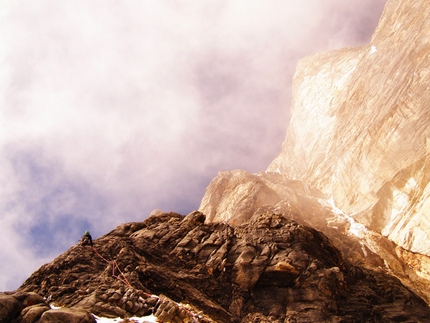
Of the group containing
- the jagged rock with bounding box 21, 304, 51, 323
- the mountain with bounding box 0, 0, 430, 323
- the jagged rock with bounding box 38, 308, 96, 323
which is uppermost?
the mountain with bounding box 0, 0, 430, 323

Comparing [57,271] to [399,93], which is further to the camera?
[399,93]

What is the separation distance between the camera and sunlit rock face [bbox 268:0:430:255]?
3784 cm

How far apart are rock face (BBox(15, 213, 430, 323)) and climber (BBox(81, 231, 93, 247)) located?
0.56 m

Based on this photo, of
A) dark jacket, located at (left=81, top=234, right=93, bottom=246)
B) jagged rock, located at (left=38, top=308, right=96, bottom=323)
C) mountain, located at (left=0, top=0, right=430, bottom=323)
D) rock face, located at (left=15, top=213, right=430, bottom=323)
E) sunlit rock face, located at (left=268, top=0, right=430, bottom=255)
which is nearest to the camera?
jagged rock, located at (left=38, top=308, right=96, bottom=323)

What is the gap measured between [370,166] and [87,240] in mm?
37084

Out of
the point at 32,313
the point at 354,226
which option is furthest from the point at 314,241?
the point at 32,313

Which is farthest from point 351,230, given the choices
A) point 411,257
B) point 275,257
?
point 275,257

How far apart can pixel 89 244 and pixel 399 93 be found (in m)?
43.2

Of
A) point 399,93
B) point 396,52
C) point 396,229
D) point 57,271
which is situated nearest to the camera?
point 57,271

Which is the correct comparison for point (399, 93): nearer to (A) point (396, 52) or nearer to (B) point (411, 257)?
(A) point (396, 52)

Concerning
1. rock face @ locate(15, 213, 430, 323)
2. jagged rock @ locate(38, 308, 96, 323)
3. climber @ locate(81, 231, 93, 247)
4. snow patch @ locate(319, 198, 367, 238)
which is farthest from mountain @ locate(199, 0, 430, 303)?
jagged rock @ locate(38, 308, 96, 323)

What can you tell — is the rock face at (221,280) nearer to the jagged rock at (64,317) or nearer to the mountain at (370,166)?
the jagged rock at (64,317)

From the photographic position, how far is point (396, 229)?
124 ft

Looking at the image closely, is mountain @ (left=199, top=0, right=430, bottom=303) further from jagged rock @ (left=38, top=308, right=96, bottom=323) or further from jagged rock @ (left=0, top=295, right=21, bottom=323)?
jagged rock @ (left=0, top=295, right=21, bottom=323)
